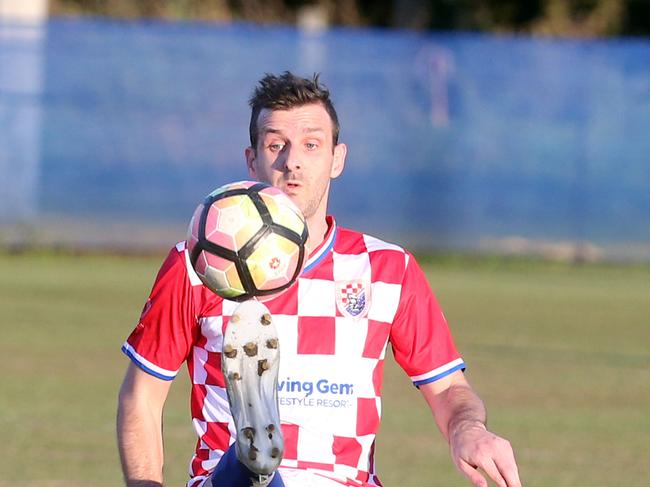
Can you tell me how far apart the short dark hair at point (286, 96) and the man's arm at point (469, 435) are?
78 cm

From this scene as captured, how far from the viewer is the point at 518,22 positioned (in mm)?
31062

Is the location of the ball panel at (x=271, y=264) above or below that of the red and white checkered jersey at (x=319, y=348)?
above

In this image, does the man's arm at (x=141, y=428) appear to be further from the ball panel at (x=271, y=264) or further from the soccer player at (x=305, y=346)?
the ball panel at (x=271, y=264)

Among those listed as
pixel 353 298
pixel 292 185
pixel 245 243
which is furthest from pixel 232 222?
pixel 353 298

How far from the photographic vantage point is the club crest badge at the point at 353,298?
14.0 ft

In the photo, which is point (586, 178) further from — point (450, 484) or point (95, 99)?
point (450, 484)

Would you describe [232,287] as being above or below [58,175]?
above

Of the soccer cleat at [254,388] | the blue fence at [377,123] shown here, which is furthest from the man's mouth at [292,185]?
the blue fence at [377,123]

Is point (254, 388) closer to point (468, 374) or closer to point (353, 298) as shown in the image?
point (353, 298)

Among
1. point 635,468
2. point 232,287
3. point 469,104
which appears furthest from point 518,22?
point 232,287

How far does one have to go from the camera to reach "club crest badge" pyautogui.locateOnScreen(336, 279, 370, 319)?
4258 millimetres

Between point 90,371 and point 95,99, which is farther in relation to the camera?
point 95,99

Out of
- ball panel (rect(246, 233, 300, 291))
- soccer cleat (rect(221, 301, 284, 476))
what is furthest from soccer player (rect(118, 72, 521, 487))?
→ soccer cleat (rect(221, 301, 284, 476))

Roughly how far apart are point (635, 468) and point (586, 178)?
12.8m
